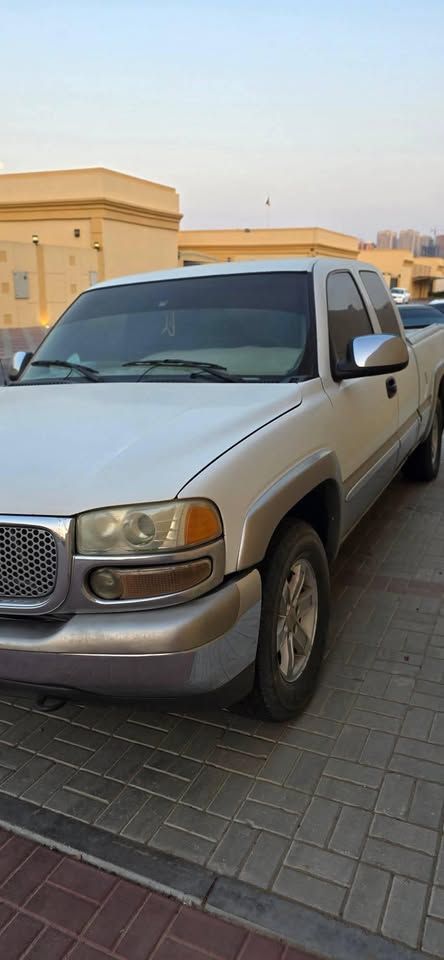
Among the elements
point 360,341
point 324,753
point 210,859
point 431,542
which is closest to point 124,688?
point 210,859

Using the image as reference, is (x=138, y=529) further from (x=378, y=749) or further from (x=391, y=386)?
(x=391, y=386)

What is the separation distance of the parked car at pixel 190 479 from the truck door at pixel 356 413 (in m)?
0.02

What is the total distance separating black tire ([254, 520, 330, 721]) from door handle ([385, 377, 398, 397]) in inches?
63.6

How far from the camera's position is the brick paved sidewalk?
1.91m

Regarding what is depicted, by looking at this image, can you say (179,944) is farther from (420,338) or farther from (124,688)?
(420,338)

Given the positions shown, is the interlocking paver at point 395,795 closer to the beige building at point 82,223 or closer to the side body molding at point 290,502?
the side body molding at point 290,502

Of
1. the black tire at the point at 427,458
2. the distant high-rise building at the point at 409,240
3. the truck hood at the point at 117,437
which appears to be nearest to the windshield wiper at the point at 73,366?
the truck hood at the point at 117,437

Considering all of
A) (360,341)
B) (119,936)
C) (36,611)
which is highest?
(360,341)

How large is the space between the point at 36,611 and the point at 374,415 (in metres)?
2.40

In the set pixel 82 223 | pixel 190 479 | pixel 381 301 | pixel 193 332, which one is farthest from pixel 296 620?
pixel 82 223

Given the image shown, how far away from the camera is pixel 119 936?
77.4 inches

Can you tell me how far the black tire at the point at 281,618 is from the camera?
2.48 metres

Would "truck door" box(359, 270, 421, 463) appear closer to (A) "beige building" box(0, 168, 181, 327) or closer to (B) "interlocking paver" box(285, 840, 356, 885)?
(B) "interlocking paver" box(285, 840, 356, 885)

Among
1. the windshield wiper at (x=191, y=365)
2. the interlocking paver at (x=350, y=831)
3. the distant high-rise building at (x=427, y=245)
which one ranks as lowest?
the interlocking paver at (x=350, y=831)
